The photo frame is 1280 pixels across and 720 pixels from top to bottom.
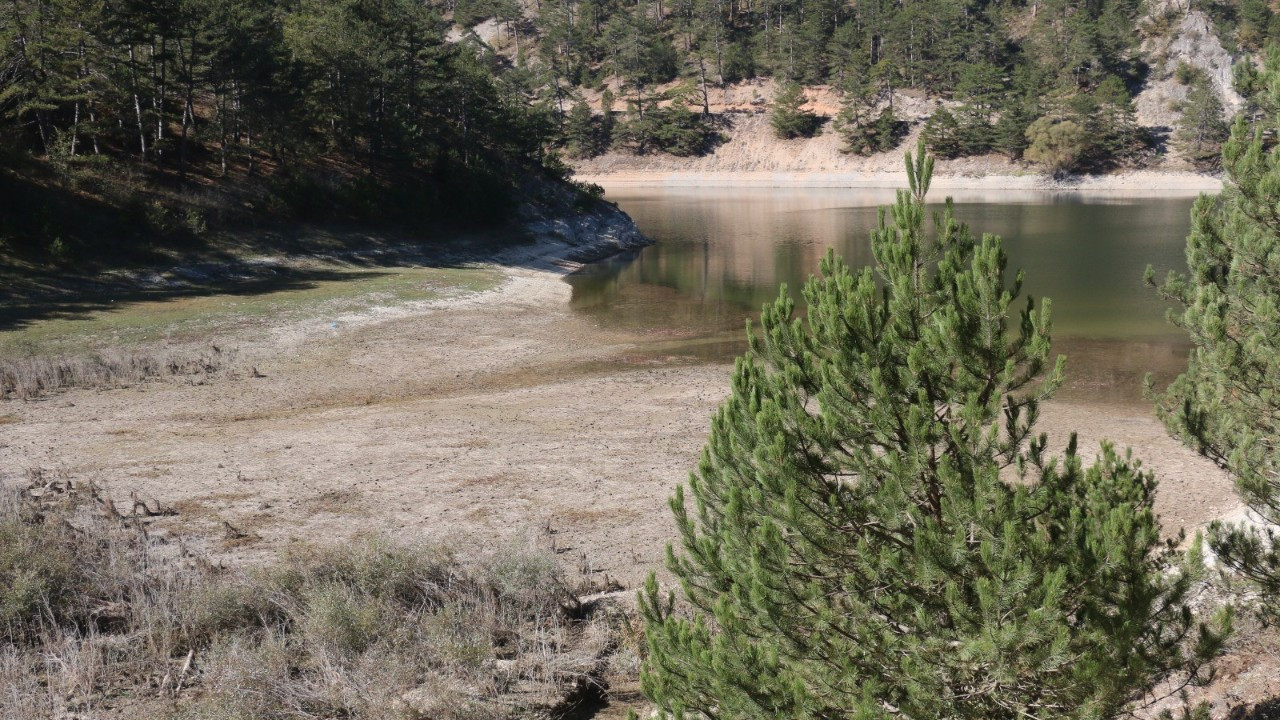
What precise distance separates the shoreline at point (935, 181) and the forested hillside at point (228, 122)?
2287 inches

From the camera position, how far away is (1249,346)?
7930 millimetres

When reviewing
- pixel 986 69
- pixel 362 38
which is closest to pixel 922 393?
pixel 362 38

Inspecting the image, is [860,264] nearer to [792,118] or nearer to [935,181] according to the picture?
[935,181]

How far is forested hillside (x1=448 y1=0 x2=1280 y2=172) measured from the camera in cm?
10338

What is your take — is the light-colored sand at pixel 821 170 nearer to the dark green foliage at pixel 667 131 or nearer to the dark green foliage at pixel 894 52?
the dark green foliage at pixel 667 131

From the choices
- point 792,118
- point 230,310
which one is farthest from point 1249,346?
point 792,118

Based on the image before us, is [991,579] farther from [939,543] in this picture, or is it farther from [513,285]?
[513,285]

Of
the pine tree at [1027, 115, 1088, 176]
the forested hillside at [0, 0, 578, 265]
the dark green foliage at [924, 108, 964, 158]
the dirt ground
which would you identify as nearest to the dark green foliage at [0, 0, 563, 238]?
the forested hillside at [0, 0, 578, 265]

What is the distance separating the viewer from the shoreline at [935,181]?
3777 inches

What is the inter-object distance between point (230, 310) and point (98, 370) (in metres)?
8.86

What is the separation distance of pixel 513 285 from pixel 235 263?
37.5ft

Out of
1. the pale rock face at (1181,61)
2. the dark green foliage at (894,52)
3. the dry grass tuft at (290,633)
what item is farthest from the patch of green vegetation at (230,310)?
the pale rock face at (1181,61)

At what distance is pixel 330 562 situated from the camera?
402 inches

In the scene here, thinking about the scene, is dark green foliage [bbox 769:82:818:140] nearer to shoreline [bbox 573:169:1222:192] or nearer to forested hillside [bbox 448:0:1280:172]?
forested hillside [bbox 448:0:1280:172]
